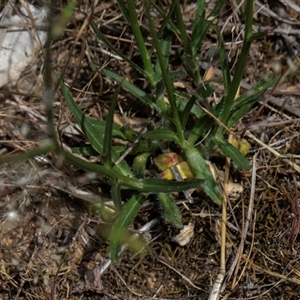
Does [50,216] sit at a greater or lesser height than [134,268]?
greater

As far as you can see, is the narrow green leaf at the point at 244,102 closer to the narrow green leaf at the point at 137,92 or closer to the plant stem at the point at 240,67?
the plant stem at the point at 240,67

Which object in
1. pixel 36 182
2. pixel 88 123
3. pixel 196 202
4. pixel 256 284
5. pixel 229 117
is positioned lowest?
pixel 256 284

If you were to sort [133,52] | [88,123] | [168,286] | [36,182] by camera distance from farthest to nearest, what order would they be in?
[133,52]
[36,182]
[168,286]
[88,123]

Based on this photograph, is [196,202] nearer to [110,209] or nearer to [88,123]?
[110,209]

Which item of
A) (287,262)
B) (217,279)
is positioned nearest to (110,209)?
(217,279)

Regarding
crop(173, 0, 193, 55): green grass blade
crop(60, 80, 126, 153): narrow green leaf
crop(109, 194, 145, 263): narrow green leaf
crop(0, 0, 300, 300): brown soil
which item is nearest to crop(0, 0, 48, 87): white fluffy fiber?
crop(0, 0, 300, 300): brown soil

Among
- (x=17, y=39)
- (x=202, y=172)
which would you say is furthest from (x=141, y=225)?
(x=17, y=39)

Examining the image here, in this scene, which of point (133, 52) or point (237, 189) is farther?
point (133, 52)
